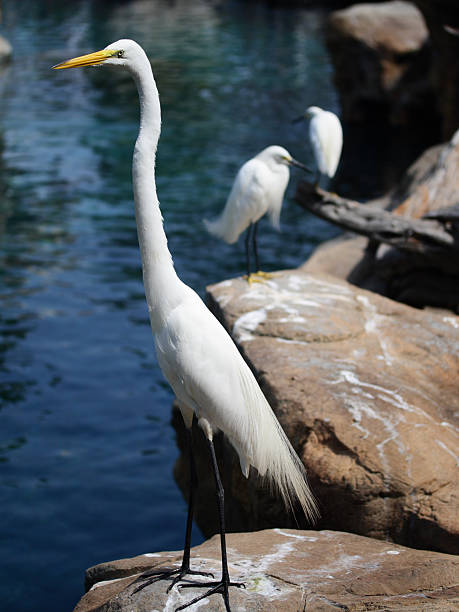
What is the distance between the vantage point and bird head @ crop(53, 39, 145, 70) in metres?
3.32

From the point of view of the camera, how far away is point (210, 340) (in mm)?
3477

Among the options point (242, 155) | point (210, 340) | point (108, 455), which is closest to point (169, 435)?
point (108, 455)

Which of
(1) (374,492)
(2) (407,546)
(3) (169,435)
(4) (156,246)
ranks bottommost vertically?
(3) (169,435)

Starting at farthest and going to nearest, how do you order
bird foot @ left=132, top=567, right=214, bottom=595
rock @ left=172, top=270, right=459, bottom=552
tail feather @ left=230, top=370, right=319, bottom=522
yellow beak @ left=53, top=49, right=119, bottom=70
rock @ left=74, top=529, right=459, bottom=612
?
1. rock @ left=172, top=270, right=459, bottom=552
2. tail feather @ left=230, top=370, right=319, bottom=522
3. bird foot @ left=132, top=567, right=214, bottom=595
4. yellow beak @ left=53, top=49, right=119, bottom=70
5. rock @ left=74, top=529, right=459, bottom=612

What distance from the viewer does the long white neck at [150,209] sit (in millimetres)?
3434

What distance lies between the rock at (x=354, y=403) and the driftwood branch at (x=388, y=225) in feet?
3.00

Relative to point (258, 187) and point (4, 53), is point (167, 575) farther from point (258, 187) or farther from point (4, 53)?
point (4, 53)

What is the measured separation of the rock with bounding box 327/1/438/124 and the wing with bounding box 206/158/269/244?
12.4 meters

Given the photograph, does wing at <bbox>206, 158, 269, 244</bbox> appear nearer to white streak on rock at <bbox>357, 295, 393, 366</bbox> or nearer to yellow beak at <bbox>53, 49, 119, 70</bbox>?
white streak on rock at <bbox>357, 295, 393, 366</bbox>

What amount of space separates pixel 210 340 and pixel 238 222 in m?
3.68

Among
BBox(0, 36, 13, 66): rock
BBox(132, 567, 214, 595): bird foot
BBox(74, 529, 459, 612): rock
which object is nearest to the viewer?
BBox(74, 529, 459, 612): rock

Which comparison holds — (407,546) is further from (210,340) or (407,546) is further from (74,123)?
(74,123)

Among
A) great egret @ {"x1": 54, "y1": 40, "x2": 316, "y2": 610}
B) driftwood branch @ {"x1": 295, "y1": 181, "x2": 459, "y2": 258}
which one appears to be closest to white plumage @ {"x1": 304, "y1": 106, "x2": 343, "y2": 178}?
driftwood branch @ {"x1": 295, "y1": 181, "x2": 459, "y2": 258}

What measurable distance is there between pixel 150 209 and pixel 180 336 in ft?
2.04
